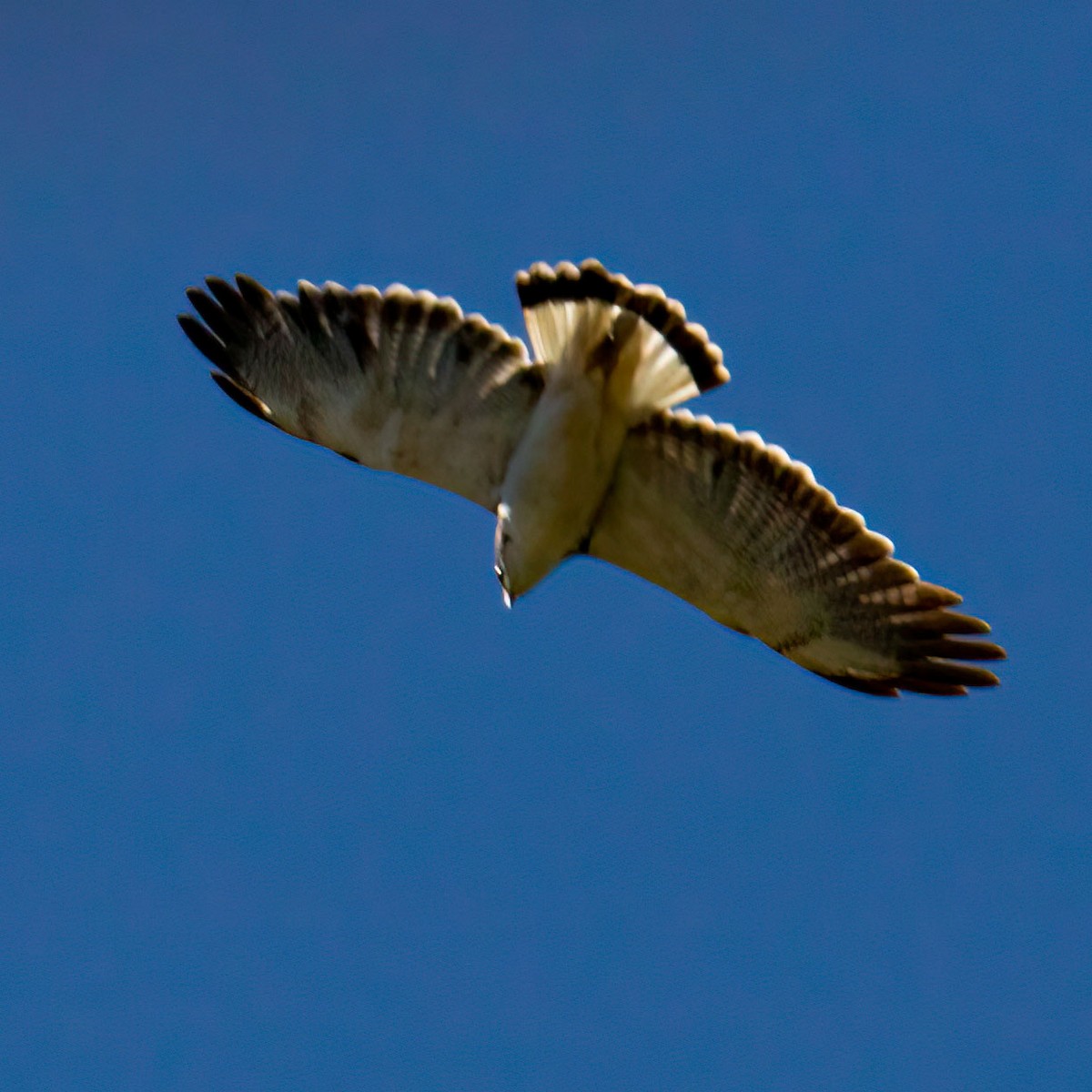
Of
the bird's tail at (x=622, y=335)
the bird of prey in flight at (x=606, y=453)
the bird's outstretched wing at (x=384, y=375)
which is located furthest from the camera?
the bird's outstretched wing at (x=384, y=375)

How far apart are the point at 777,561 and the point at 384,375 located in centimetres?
183

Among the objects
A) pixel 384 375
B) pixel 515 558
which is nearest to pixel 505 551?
pixel 515 558

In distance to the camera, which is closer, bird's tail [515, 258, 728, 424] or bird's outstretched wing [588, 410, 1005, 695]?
bird's tail [515, 258, 728, 424]

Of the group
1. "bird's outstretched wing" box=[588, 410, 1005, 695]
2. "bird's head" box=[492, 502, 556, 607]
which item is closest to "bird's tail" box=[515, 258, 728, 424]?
"bird's outstretched wing" box=[588, 410, 1005, 695]

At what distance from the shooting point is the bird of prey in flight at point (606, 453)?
7.90 meters

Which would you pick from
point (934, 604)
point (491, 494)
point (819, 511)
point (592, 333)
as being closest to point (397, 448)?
point (491, 494)

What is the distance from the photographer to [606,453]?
8062mm

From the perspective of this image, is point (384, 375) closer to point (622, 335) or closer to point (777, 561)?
point (622, 335)

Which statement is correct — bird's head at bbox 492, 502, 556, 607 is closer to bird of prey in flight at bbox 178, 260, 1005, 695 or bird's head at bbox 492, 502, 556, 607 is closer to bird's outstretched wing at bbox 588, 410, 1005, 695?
bird of prey in flight at bbox 178, 260, 1005, 695

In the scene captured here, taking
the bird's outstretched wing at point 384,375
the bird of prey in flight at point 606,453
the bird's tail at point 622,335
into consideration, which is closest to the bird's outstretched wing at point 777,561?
the bird of prey in flight at point 606,453

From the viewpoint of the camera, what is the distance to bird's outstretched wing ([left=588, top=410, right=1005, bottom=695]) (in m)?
7.95

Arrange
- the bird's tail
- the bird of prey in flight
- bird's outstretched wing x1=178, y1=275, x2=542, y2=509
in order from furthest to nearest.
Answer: bird's outstretched wing x1=178, y1=275, x2=542, y2=509, the bird of prey in flight, the bird's tail

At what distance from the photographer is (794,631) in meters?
8.33

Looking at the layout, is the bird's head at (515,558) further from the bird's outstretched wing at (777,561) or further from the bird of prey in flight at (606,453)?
the bird's outstretched wing at (777,561)
